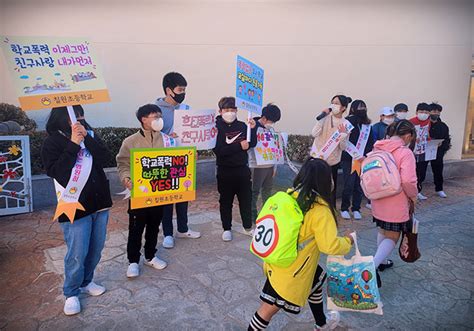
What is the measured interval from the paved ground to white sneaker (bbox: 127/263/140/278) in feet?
Answer: 0.19

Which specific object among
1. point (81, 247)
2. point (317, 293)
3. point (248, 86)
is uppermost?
point (248, 86)

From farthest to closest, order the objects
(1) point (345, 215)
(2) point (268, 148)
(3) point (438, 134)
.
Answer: (3) point (438, 134), (1) point (345, 215), (2) point (268, 148)

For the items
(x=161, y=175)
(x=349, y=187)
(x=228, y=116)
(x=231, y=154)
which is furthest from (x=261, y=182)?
(x=161, y=175)

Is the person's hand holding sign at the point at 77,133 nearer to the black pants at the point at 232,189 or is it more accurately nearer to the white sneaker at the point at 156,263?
the white sneaker at the point at 156,263

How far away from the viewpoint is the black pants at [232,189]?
4781 millimetres

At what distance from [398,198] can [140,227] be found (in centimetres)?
265

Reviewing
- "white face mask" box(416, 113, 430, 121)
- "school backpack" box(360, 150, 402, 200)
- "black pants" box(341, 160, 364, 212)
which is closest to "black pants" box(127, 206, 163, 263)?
"school backpack" box(360, 150, 402, 200)

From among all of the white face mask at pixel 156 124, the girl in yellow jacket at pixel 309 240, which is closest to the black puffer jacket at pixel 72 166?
the white face mask at pixel 156 124

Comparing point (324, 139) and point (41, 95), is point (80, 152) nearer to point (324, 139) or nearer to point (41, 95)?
point (41, 95)

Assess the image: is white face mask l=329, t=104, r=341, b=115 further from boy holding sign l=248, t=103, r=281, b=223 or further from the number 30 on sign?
the number 30 on sign

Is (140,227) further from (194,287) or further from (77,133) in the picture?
(77,133)

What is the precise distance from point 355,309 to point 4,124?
6918 mm

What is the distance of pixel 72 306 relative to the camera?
3.24 m

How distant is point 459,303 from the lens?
3.63m
